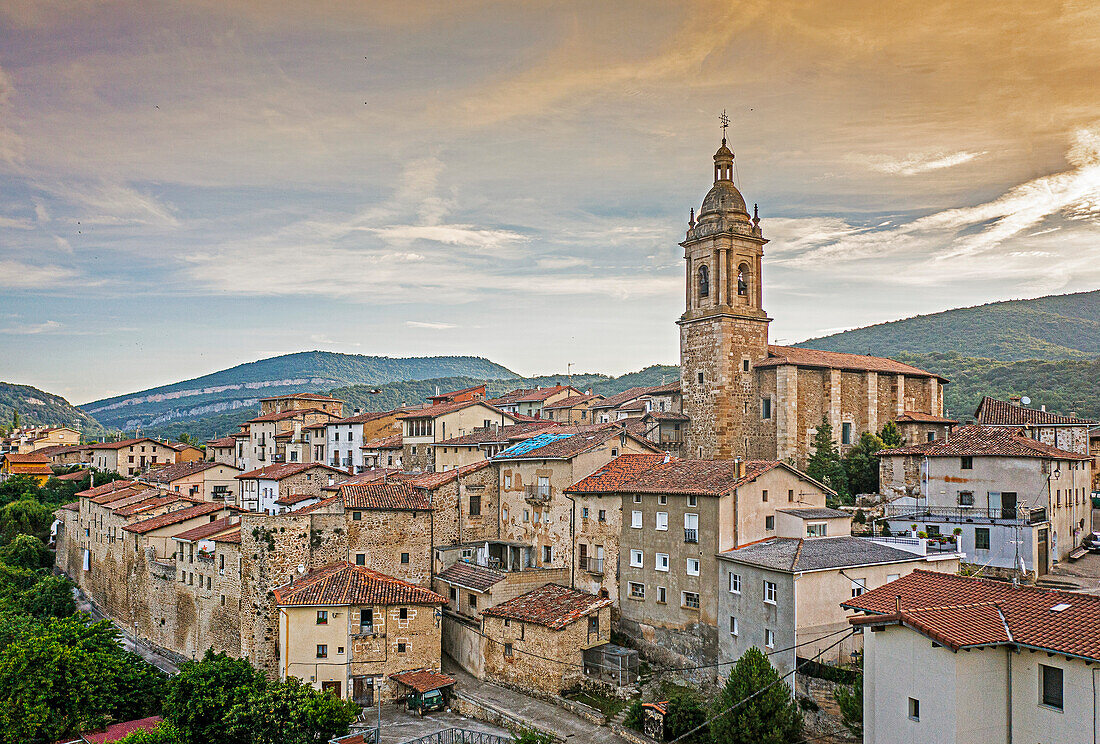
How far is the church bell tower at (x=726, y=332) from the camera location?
5388 centimetres

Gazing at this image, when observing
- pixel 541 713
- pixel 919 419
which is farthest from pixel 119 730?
pixel 919 419

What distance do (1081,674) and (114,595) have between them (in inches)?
2297

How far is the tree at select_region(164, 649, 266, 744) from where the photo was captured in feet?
116

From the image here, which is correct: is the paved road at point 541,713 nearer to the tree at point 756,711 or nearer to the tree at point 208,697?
the tree at point 756,711

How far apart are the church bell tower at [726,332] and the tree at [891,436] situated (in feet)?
27.5

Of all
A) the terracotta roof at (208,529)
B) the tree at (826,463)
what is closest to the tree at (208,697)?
the terracotta roof at (208,529)

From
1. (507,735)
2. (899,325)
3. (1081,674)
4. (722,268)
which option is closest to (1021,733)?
(1081,674)

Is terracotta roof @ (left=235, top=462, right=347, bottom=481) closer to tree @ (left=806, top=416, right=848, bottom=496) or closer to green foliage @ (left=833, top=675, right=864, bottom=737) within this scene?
tree @ (left=806, top=416, right=848, bottom=496)

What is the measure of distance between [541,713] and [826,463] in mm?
26024

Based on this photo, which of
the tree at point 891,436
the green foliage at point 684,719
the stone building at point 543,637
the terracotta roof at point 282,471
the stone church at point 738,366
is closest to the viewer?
the green foliage at point 684,719

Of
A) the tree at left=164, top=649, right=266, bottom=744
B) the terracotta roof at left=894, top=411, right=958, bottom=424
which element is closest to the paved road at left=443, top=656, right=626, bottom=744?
the tree at left=164, top=649, right=266, bottom=744

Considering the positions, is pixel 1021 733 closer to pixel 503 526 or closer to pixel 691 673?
pixel 691 673

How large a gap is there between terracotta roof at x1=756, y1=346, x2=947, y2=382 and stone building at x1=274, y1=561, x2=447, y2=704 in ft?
91.4

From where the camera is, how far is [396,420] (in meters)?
76.1
